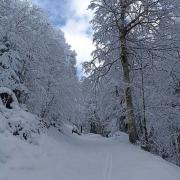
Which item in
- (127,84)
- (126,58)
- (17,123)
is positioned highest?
(126,58)

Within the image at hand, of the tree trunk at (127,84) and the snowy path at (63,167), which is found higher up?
the tree trunk at (127,84)

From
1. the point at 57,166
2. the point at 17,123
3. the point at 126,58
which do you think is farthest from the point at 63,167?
the point at 126,58

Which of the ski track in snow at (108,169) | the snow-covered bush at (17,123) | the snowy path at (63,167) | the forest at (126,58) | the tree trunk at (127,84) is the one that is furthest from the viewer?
the tree trunk at (127,84)

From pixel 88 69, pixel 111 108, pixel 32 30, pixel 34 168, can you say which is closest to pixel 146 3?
pixel 88 69

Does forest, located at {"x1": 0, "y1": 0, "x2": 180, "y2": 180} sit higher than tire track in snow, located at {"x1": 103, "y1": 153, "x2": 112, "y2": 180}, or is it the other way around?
forest, located at {"x1": 0, "y1": 0, "x2": 180, "y2": 180}

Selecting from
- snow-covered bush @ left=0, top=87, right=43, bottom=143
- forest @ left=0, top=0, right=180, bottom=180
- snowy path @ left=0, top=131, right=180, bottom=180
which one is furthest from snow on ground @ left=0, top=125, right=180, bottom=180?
forest @ left=0, top=0, right=180, bottom=180

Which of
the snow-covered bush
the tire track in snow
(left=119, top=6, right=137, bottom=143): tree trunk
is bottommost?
the tire track in snow

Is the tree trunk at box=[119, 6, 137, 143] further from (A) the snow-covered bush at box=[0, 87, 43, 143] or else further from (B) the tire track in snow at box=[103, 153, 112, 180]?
(A) the snow-covered bush at box=[0, 87, 43, 143]

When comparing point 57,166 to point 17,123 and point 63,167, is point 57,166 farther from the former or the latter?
point 17,123

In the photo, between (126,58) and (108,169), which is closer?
(108,169)

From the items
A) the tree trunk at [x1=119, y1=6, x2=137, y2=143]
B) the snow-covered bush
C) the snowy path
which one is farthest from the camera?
the tree trunk at [x1=119, y1=6, x2=137, y2=143]

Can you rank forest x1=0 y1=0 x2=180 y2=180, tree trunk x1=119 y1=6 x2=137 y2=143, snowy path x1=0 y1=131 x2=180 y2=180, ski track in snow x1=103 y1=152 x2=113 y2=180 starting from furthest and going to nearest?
tree trunk x1=119 y1=6 x2=137 y2=143 < forest x1=0 y1=0 x2=180 y2=180 < ski track in snow x1=103 y1=152 x2=113 y2=180 < snowy path x1=0 y1=131 x2=180 y2=180

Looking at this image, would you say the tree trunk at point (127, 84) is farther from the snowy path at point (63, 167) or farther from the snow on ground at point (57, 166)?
the snow on ground at point (57, 166)

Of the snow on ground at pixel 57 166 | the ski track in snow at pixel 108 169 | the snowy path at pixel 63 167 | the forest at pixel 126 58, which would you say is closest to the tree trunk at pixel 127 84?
the forest at pixel 126 58
